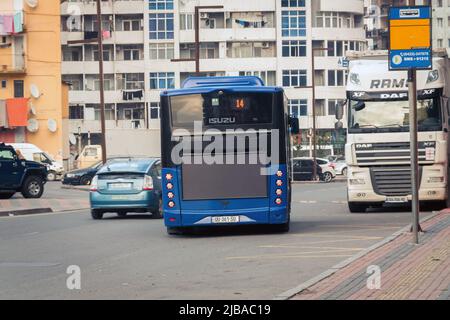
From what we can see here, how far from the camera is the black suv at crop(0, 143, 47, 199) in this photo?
140 feet

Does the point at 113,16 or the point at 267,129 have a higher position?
the point at 113,16

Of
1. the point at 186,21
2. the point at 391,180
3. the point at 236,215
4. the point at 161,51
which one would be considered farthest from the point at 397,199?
the point at 161,51

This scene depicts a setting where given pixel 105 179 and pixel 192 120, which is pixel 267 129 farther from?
pixel 105 179

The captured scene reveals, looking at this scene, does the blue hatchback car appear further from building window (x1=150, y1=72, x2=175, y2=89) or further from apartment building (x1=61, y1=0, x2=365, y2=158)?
building window (x1=150, y1=72, x2=175, y2=89)

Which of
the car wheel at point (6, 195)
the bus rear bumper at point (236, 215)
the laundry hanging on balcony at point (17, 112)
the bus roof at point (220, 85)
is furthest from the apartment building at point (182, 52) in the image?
the bus rear bumper at point (236, 215)

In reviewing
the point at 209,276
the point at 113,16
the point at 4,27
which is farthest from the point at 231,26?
the point at 209,276

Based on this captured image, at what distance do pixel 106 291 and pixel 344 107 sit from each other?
18944mm

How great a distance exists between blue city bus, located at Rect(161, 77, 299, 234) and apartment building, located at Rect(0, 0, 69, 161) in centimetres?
6713

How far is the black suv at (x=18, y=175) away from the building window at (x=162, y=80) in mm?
58973

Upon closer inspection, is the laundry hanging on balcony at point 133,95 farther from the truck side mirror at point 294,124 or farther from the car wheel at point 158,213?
the truck side mirror at point 294,124

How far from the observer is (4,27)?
289 feet

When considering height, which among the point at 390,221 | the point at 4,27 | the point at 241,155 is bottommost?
the point at 390,221

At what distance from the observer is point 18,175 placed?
43562mm

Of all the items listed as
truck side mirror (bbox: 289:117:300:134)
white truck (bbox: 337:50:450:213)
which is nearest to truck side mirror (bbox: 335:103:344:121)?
white truck (bbox: 337:50:450:213)
